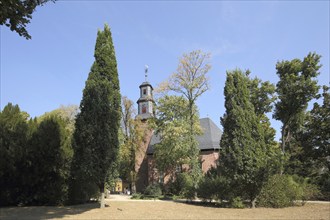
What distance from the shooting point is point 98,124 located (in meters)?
14.1

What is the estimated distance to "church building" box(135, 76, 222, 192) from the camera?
37031 millimetres

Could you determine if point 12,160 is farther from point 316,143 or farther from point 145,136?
point 316,143

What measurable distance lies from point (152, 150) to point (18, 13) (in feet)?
114

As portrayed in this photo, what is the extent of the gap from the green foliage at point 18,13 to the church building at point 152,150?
28432mm

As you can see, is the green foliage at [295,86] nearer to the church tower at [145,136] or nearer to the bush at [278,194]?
the bush at [278,194]

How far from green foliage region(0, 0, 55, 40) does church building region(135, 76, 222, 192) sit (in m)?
28.4

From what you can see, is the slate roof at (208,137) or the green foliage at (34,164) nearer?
the green foliage at (34,164)

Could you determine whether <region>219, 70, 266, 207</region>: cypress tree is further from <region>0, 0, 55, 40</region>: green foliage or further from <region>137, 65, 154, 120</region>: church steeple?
<region>137, 65, 154, 120</region>: church steeple

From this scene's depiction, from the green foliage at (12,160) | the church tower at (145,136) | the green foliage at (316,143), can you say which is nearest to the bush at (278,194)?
the green foliage at (316,143)

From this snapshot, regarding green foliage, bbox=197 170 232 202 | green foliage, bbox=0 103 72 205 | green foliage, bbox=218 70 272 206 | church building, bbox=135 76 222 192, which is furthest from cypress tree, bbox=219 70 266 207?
church building, bbox=135 76 222 192

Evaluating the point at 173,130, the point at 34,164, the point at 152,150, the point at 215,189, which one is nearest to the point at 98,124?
the point at 34,164

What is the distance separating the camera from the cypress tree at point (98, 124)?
45.3 ft

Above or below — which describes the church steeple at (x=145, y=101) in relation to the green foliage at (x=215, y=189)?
above

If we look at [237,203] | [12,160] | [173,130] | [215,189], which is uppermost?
[173,130]
